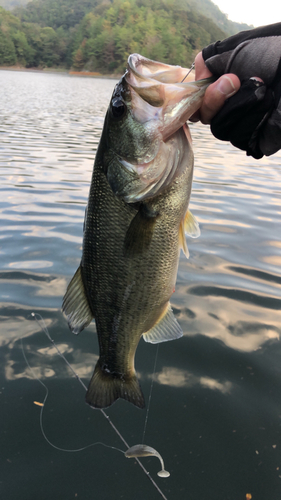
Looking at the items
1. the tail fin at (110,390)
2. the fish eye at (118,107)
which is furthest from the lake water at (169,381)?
the fish eye at (118,107)

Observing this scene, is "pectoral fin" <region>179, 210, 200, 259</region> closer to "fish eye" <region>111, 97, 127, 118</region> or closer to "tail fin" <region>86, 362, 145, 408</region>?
"fish eye" <region>111, 97, 127, 118</region>

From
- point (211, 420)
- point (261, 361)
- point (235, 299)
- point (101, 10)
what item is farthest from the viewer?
point (101, 10)

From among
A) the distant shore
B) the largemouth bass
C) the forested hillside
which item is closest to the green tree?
the forested hillside

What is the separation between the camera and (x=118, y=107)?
1.91 metres

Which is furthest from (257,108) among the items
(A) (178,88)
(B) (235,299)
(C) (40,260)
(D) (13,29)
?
(D) (13,29)

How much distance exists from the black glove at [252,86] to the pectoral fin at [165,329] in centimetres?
117

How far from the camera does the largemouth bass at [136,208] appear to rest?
6.21 feet

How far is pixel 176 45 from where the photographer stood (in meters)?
83.5

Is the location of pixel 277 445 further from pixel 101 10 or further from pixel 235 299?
pixel 101 10

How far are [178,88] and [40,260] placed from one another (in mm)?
3778

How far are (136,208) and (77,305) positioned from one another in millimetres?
755

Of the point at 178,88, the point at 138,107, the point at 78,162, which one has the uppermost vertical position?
the point at 178,88

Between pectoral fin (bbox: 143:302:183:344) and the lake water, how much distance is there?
0.78 m

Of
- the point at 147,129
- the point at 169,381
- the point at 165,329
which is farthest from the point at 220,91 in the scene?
the point at 169,381
